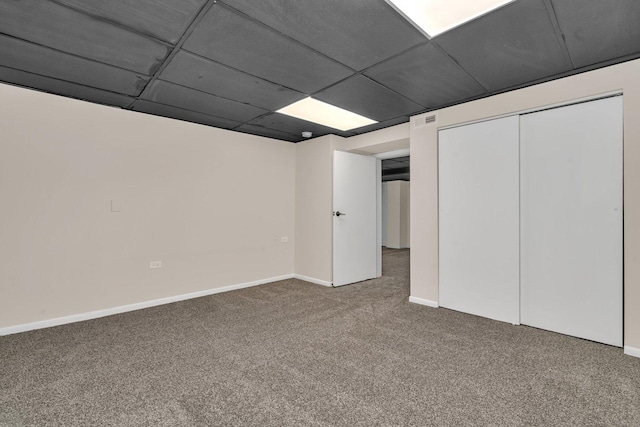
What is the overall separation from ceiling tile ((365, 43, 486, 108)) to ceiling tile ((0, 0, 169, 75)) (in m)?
1.83

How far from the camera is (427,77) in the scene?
2.77 m

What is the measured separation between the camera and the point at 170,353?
2484mm

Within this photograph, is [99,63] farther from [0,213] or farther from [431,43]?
[431,43]

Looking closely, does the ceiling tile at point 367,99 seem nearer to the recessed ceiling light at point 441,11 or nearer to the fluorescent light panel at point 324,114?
the fluorescent light panel at point 324,114

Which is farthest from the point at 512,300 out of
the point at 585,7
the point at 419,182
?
the point at 585,7

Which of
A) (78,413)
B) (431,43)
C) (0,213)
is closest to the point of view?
(78,413)

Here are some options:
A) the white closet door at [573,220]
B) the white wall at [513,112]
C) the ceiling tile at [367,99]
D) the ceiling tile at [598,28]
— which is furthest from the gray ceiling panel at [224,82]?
the white closet door at [573,220]

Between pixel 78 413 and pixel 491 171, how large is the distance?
396cm

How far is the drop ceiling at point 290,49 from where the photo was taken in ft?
6.13

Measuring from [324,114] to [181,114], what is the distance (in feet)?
5.99

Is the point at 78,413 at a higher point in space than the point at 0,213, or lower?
lower

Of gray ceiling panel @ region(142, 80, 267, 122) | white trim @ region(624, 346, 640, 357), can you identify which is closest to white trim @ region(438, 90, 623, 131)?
white trim @ region(624, 346, 640, 357)

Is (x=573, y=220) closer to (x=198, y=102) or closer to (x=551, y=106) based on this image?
(x=551, y=106)

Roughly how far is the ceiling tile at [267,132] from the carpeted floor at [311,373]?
8.60ft
